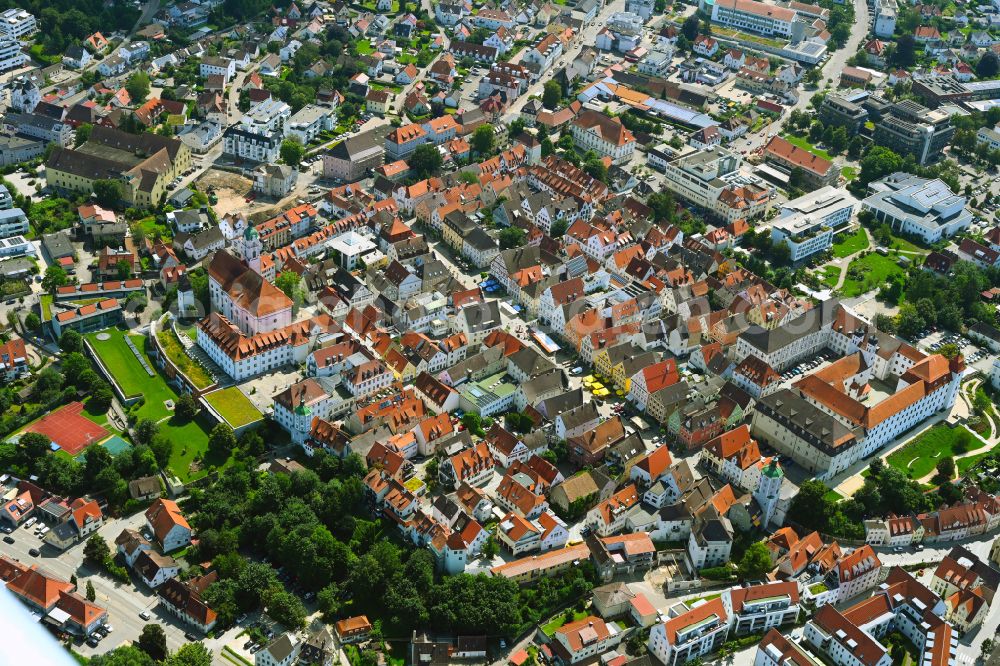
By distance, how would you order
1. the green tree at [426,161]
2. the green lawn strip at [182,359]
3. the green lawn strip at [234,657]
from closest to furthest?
the green lawn strip at [234,657], the green lawn strip at [182,359], the green tree at [426,161]

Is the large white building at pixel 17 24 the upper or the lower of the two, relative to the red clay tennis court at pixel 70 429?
upper

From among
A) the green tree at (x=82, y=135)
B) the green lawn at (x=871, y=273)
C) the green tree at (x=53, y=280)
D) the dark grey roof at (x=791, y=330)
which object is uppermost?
the green tree at (x=82, y=135)

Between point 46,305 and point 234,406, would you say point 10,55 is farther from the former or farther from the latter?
point 234,406

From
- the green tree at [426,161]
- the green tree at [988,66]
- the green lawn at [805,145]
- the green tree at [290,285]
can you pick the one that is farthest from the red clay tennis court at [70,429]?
the green tree at [988,66]

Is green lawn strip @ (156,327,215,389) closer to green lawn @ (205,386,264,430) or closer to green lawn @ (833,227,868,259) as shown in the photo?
green lawn @ (205,386,264,430)

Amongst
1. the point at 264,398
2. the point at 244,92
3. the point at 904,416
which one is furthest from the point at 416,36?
the point at 904,416

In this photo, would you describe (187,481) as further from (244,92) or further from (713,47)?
(713,47)

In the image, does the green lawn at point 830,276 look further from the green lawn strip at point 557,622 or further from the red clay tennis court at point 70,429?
the red clay tennis court at point 70,429
